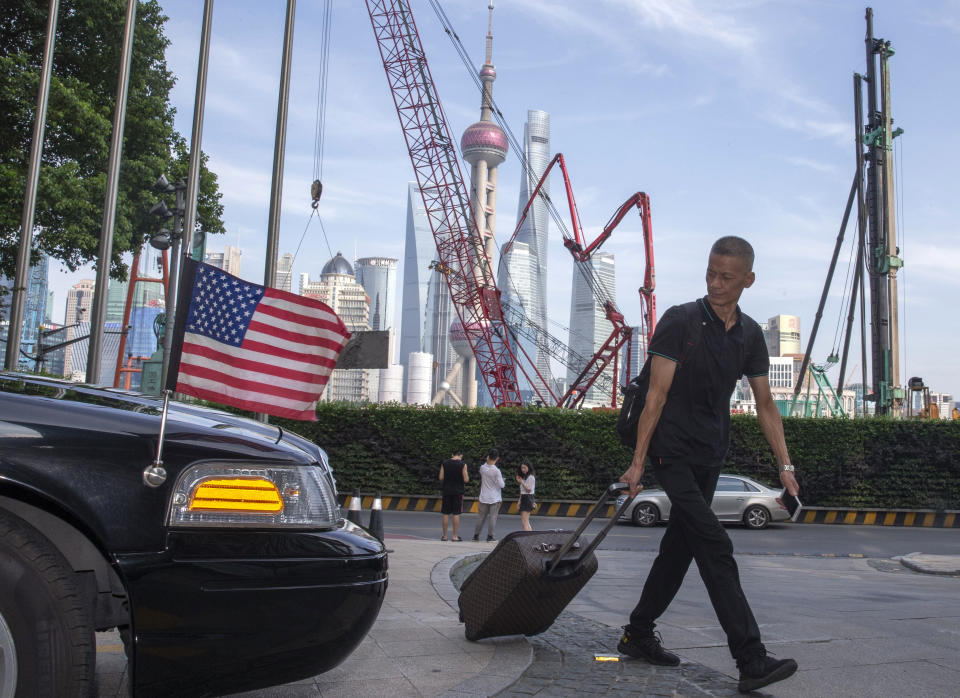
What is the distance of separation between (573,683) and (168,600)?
213 centimetres

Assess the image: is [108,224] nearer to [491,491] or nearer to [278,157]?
[278,157]

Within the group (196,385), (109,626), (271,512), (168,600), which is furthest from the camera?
(196,385)

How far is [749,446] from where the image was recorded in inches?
895

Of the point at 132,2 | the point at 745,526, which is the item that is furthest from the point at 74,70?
the point at 745,526

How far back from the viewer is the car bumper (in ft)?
7.30

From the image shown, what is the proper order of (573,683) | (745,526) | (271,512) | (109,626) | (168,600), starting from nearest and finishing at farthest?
1. (168,600)
2. (271,512)
3. (109,626)
4. (573,683)
5. (745,526)

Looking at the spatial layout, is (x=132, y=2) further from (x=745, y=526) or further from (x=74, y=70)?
(x=745, y=526)

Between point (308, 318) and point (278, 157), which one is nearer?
point (308, 318)

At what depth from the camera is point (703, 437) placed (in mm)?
3842

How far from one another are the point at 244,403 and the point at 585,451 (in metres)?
19.6

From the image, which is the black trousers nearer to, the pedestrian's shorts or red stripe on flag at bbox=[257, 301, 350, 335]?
red stripe on flag at bbox=[257, 301, 350, 335]

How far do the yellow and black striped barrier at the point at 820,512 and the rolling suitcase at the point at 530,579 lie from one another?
17.3 metres

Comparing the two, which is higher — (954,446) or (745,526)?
(954,446)

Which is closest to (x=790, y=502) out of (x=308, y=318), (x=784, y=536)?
(x=308, y=318)
